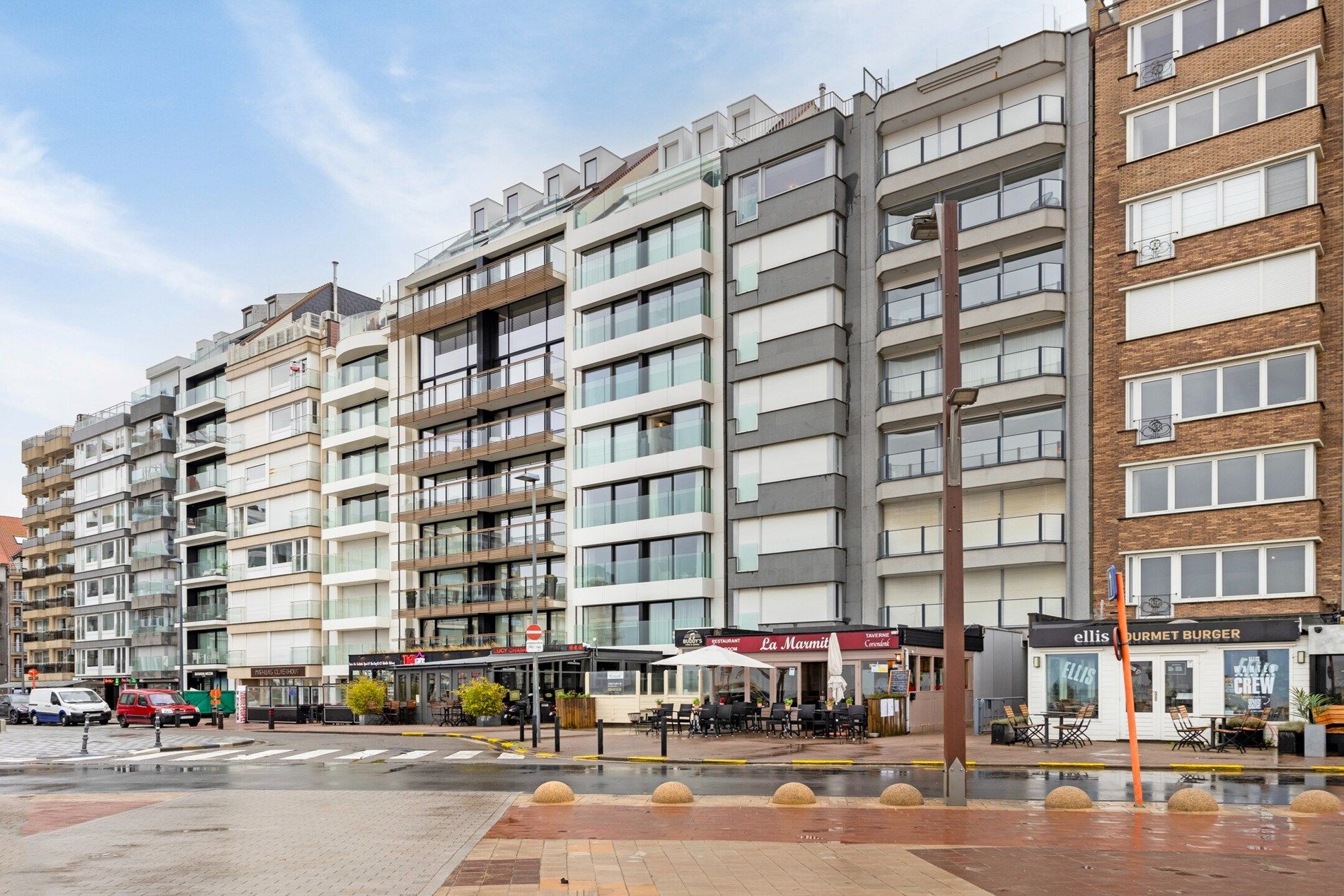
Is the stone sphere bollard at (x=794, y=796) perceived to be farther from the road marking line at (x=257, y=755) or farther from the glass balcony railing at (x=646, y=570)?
the glass balcony railing at (x=646, y=570)

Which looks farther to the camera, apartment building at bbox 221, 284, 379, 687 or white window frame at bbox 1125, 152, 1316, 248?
apartment building at bbox 221, 284, 379, 687

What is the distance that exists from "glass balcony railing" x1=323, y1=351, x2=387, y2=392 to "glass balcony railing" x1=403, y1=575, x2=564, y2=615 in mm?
11804

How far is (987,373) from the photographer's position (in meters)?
38.6

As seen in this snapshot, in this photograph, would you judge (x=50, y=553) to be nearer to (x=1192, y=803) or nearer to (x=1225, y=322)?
(x=1225, y=322)

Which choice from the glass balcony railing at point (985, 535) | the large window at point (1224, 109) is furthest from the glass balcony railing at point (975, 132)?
the glass balcony railing at point (985, 535)

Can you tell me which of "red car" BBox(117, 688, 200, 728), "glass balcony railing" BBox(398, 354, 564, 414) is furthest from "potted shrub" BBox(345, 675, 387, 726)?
"glass balcony railing" BBox(398, 354, 564, 414)

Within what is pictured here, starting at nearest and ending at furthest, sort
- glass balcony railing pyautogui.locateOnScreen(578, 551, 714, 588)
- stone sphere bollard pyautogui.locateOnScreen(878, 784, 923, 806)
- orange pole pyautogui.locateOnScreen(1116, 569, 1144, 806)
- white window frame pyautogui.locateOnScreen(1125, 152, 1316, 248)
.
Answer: stone sphere bollard pyautogui.locateOnScreen(878, 784, 923, 806) → orange pole pyautogui.locateOnScreen(1116, 569, 1144, 806) → white window frame pyautogui.locateOnScreen(1125, 152, 1316, 248) → glass balcony railing pyautogui.locateOnScreen(578, 551, 714, 588)

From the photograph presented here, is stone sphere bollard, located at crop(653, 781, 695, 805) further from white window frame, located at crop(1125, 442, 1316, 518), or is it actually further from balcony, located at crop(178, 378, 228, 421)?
balcony, located at crop(178, 378, 228, 421)

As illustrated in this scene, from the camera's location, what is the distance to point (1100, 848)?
12.0 meters

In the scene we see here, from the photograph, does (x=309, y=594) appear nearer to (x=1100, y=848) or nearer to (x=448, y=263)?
(x=448, y=263)

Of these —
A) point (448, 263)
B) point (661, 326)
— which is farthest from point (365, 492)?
point (661, 326)

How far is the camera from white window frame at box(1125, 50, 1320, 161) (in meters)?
32.0

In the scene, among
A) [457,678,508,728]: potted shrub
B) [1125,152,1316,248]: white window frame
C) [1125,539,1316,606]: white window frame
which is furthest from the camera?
[457,678,508,728]: potted shrub

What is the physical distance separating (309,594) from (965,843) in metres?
56.8
